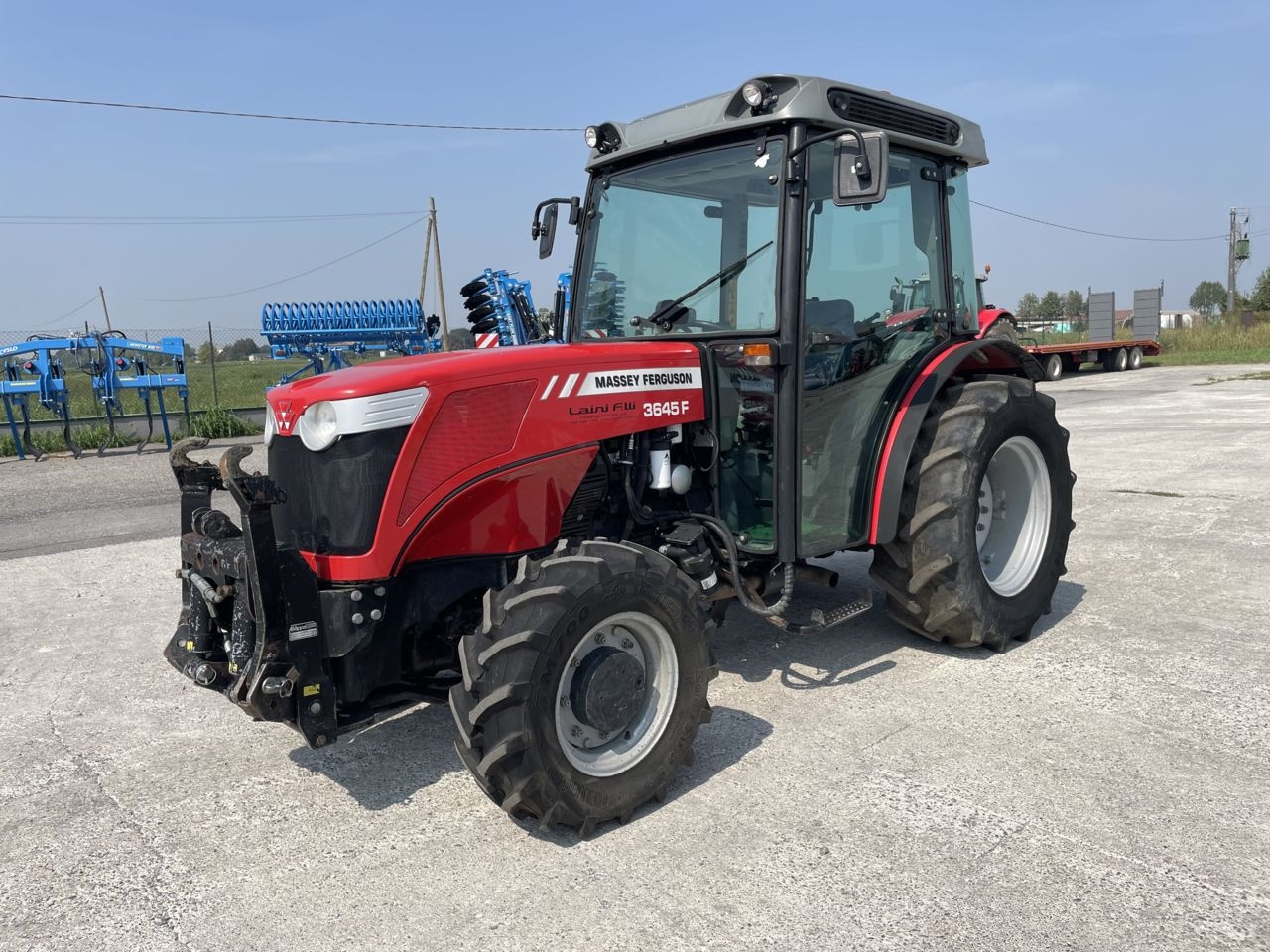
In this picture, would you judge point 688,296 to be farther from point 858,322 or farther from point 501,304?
point 501,304

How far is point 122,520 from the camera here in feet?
29.2

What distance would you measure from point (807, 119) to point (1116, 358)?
27069 millimetres

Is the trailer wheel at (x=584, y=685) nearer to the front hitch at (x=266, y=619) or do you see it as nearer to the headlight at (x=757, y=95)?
the front hitch at (x=266, y=619)

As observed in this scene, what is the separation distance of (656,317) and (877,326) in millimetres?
986

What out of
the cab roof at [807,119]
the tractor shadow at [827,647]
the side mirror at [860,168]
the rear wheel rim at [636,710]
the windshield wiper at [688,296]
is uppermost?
the cab roof at [807,119]

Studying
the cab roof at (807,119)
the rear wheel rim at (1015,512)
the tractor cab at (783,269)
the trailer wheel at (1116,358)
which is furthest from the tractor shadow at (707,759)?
the trailer wheel at (1116,358)

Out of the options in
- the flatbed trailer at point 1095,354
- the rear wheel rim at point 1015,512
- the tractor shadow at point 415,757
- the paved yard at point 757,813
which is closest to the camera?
the paved yard at point 757,813

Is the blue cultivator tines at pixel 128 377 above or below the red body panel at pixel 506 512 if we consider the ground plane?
above

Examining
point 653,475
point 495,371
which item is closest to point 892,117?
point 653,475

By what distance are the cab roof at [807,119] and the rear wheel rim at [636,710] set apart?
2006mm

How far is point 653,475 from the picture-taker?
3.79 m

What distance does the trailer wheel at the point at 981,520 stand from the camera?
427 cm

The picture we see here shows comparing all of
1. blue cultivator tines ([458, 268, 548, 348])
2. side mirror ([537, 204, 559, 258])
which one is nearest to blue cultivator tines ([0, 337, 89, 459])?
blue cultivator tines ([458, 268, 548, 348])

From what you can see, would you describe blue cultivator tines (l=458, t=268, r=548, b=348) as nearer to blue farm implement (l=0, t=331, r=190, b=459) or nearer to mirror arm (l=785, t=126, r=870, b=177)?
blue farm implement (l=0, t=331, r=190, b=459)
